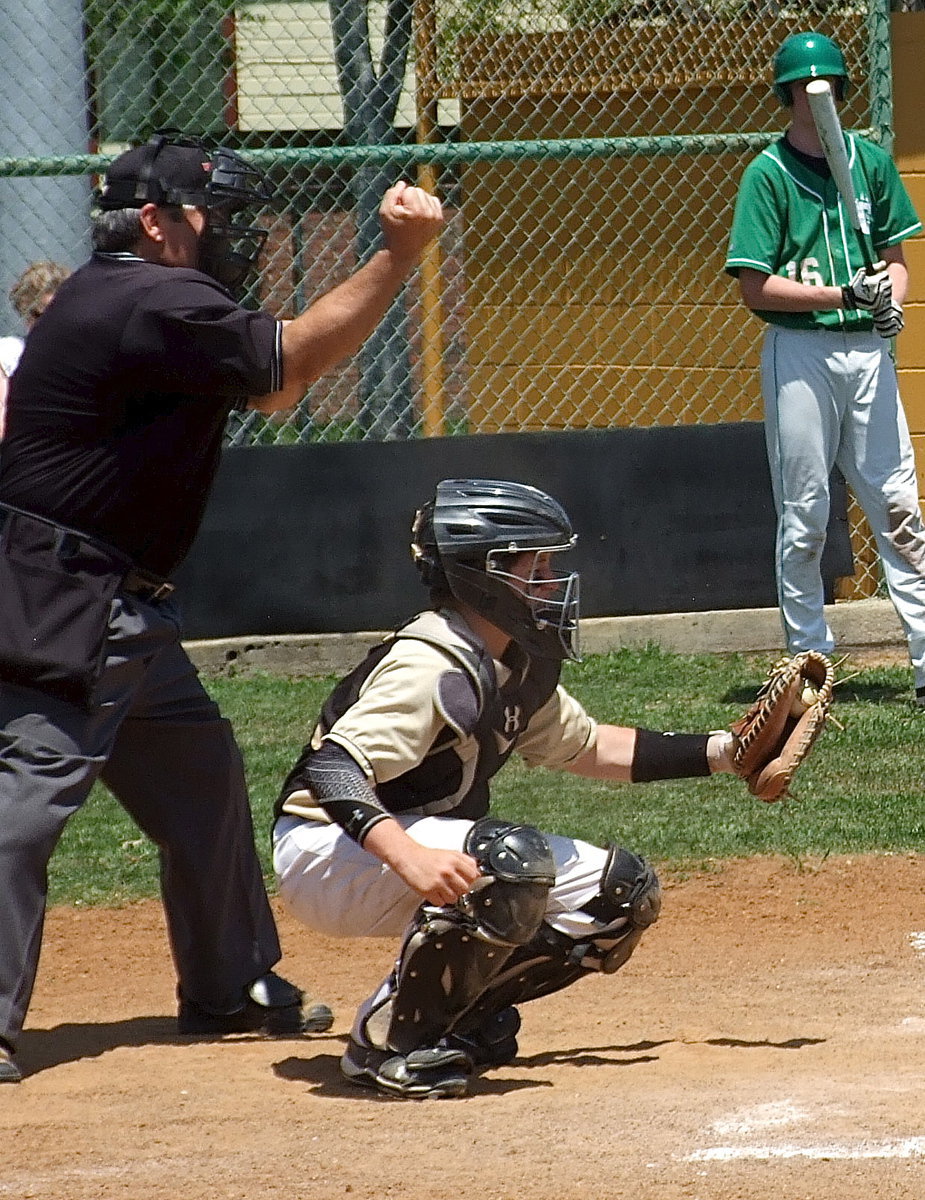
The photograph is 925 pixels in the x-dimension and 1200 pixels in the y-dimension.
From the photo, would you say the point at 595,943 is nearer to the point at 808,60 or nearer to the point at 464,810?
the point at 464,810

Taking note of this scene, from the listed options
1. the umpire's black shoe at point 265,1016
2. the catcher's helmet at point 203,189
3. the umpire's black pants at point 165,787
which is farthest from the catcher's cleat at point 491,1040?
the catcher's helmet at point 203,189

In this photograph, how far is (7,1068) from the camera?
391cm

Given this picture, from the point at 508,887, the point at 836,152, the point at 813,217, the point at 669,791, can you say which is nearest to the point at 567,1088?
the point at 508,887

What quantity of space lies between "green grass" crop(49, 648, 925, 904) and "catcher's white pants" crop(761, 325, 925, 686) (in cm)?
42

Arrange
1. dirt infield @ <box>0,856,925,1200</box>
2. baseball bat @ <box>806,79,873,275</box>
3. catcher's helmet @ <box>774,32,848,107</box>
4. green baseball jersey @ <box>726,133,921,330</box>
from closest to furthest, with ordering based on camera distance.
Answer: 1. dirt infield @ <box>0,856,925,1200</box>
2. baseball bat @ <box>806,79,873,275</box>
3. catcher's helmet @ <box>774,32,848,107</box>
4. green baseball jersey @ <box>726,133,921,330</box>

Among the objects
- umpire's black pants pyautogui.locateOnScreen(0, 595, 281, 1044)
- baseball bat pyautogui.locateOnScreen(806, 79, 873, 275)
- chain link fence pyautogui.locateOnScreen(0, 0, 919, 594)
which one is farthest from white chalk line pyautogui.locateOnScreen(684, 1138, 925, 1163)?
chain link fence pyautogui.locateOnScreen(0, 0, 919, 594)

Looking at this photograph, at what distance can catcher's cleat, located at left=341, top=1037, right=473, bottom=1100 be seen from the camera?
3.76 m

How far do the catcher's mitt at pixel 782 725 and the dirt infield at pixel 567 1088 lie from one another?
0.56 m

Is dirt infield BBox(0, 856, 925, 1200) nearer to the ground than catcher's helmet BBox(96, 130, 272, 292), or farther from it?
nearer to the ground

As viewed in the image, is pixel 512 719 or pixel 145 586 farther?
pixel 145 586

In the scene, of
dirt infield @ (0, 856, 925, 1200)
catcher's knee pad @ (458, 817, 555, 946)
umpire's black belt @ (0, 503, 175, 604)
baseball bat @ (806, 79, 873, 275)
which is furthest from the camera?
baseball bat @ (806, 79, 873, 275)

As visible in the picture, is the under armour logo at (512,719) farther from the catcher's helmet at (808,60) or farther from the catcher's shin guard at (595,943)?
the catcher's helmet at (808,60)

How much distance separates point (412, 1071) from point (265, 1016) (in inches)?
27.3

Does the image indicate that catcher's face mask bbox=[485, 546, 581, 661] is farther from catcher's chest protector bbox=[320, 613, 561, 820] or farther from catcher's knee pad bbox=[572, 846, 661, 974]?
catcher's knee pad bbox=[572, 846, 661, 974]
